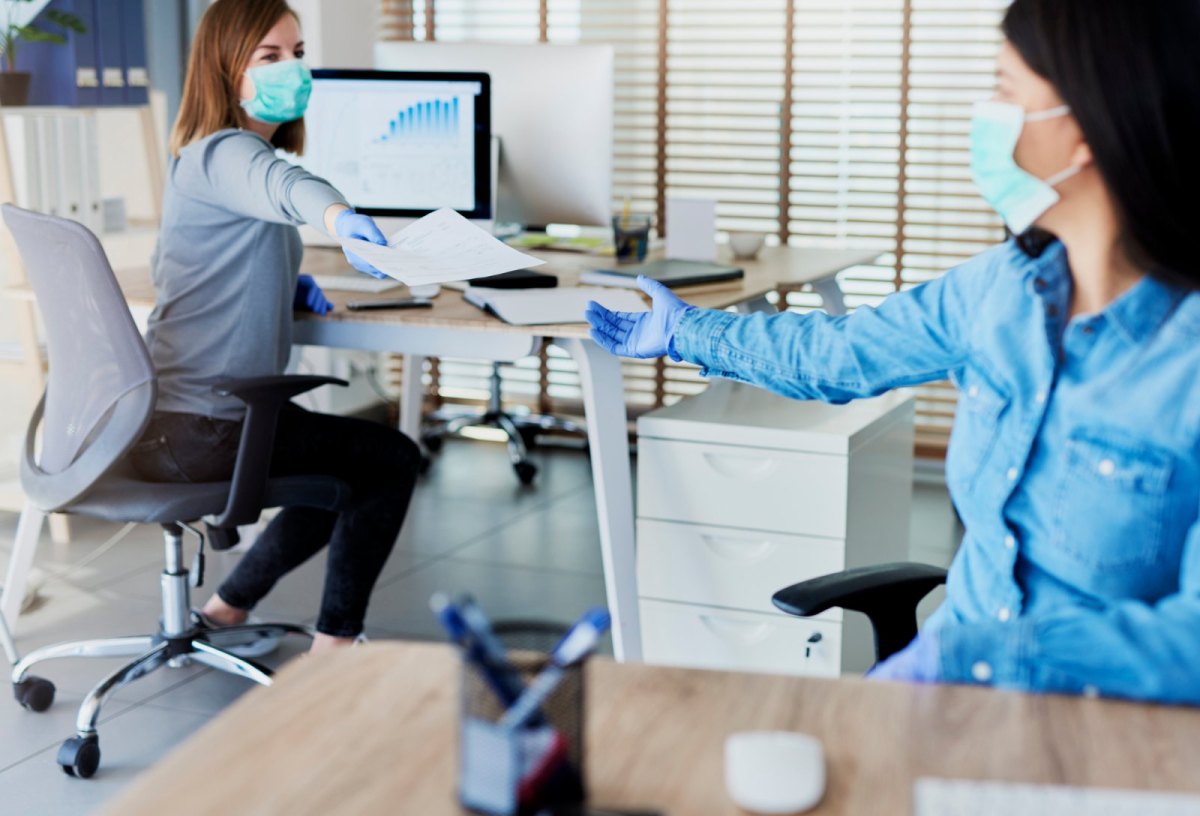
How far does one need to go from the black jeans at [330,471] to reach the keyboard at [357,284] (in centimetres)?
37

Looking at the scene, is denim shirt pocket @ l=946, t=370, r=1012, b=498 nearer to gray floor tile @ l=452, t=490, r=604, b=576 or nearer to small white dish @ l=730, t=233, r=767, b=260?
small white dish @ l=730, t=233, r=767, b=260

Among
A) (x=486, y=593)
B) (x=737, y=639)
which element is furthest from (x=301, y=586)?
(x=737, y=639)

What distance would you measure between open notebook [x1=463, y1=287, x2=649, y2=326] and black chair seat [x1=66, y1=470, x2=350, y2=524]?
0.50m

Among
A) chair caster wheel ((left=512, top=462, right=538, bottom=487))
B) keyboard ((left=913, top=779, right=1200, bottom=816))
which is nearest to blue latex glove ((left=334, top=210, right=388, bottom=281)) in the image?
keyboard ((left=913, top=779, right=1200, bottom=816))

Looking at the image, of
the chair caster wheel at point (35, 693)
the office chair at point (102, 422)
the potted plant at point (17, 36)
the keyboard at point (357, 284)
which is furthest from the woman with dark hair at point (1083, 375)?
the potted plant at point (17, 36)

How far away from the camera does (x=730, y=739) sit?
1.00m

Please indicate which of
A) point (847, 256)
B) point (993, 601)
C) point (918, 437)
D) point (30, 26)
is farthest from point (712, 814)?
point (918, 437)

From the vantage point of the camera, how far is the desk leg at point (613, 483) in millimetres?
2764

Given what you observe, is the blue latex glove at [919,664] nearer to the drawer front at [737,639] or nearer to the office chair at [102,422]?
the drawer front at [737,639]

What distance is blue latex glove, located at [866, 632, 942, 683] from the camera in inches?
48.3

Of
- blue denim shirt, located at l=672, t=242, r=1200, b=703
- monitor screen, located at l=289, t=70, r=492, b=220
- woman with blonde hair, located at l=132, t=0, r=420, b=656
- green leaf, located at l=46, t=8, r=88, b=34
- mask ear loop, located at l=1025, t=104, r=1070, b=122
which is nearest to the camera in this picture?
blue denim shirt, located at l=672, t=242, r=1200, b=703

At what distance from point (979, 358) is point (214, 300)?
1.61 meters

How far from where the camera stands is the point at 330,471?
2.79 meters

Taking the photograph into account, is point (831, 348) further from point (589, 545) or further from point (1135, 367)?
point (589, 545)
